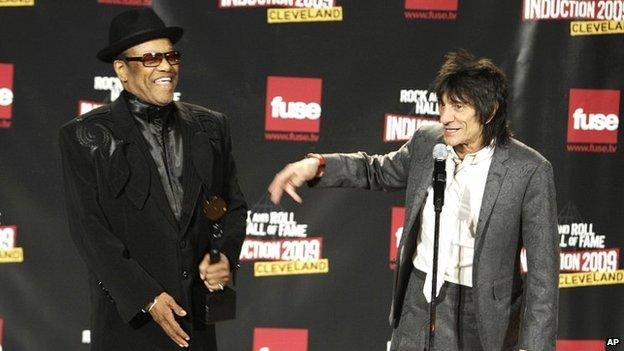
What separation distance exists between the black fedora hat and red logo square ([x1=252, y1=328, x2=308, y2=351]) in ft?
8.36

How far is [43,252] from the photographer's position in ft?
17.6

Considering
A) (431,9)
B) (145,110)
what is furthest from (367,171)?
(431,9)

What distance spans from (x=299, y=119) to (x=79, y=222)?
2.36 meters

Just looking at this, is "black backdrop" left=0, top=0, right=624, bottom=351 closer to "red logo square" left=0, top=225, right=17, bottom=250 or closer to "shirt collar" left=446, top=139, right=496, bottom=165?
"red logo square" left=0, top=225, right=17, bottom=250

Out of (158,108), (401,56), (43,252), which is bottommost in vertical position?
(43,252)

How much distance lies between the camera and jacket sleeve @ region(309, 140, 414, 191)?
3.57m

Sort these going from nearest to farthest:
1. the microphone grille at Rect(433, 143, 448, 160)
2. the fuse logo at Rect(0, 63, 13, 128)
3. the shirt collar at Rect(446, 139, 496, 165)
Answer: the microphone grille at Rect(433, 143, 448, 160) < the shirt collar at Rect(446, 139, 496, 165) < the fuse logo at Rect(0, 63, 13, 128)

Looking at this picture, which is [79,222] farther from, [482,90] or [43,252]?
[43,252]

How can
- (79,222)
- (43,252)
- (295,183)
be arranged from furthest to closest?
(43,252) → (295,183) → (79,222)

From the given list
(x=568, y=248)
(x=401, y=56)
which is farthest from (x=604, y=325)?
(x=401, y=56)

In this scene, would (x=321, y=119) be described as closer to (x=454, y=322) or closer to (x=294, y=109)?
(x=294, y=109)

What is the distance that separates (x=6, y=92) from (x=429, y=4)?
242 cm

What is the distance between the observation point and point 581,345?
5586mm

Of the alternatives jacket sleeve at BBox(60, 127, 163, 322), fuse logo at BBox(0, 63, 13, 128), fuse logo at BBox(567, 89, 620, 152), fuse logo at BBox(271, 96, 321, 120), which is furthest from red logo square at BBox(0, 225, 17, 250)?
fuse logo at BBox(567, 89, 620, 152)
